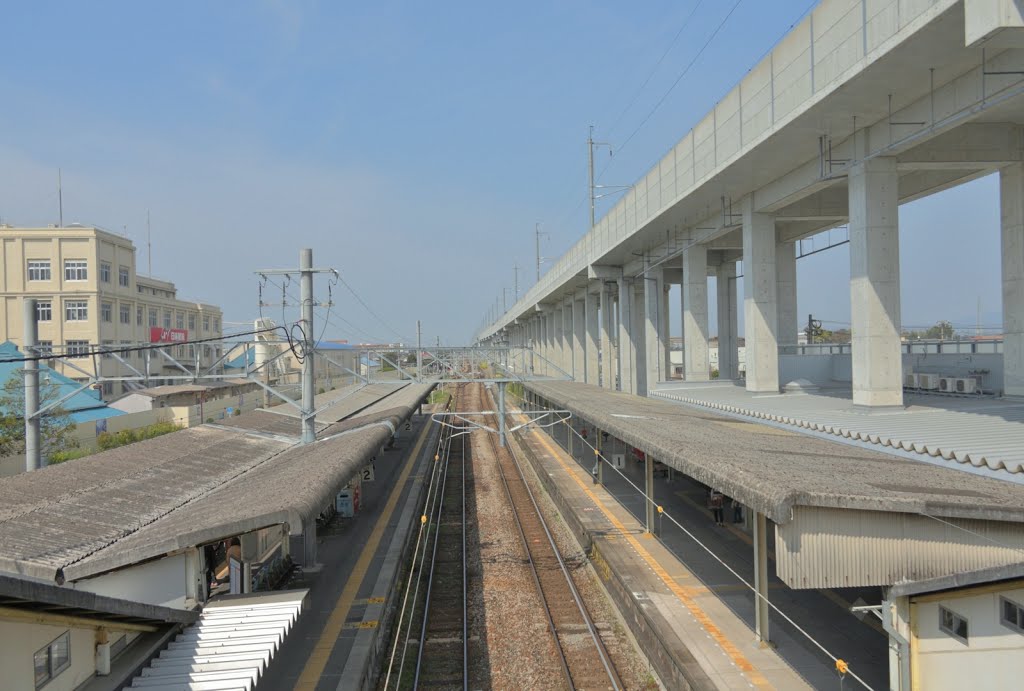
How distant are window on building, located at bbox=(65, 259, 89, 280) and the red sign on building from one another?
6.22 meters

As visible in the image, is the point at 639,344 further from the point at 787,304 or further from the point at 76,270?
the point at 76,270

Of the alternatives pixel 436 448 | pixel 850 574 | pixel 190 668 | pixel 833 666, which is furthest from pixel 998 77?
pixel 436 448

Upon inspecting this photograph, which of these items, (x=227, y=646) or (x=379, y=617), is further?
(x=379, y=617)

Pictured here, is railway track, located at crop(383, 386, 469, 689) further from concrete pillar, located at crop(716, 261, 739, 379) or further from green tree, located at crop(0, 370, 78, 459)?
concrete pillar, located at crop(716, 261, 739, 379)

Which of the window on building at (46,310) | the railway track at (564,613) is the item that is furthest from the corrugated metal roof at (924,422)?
the window on building at (46,310)

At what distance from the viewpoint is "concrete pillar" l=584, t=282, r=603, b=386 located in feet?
102

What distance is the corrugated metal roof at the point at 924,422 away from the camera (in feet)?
23.2

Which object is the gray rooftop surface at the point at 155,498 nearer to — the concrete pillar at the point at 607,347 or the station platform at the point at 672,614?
the station platform at the point at 672,614

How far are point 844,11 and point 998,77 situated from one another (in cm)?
200

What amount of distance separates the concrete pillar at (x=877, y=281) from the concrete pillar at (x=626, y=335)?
14517 mm

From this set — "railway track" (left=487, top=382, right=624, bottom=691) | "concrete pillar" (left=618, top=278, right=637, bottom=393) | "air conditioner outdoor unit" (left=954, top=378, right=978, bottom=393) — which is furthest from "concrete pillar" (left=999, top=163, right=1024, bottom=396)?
"concrete pillar" (left=618, top=278, right=637, bottom=393)

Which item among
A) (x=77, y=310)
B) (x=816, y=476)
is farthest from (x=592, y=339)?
(x=77, y=310)

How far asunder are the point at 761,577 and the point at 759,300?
8.28m

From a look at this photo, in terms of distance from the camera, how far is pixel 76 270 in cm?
3516
